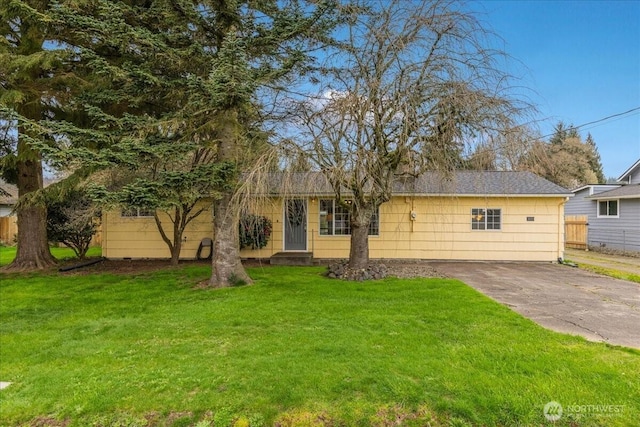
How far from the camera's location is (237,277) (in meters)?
7.23

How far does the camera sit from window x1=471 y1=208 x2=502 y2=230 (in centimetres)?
1129

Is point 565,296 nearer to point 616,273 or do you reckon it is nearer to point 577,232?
point 616,273

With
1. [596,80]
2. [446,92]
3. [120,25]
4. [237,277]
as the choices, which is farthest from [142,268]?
[596,80]

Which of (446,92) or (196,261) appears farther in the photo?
(196,261)

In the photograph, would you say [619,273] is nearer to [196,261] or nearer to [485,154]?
[485,154]

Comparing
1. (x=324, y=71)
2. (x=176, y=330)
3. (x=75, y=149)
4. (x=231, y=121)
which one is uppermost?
(x=324, y=71)

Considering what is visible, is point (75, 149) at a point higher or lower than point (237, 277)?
higher

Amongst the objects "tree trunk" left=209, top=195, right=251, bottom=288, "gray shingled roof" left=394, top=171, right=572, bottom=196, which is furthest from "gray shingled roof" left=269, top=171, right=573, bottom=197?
"tree trunk" left=209, top=195, right=251, bottom=288

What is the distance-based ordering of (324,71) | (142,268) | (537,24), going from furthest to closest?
(142,268) < (537,24) < (324,71)

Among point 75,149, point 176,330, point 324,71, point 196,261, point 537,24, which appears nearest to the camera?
point 176,330

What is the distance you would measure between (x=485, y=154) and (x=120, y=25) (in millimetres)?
6544

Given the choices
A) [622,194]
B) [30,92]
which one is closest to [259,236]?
[30,92]
